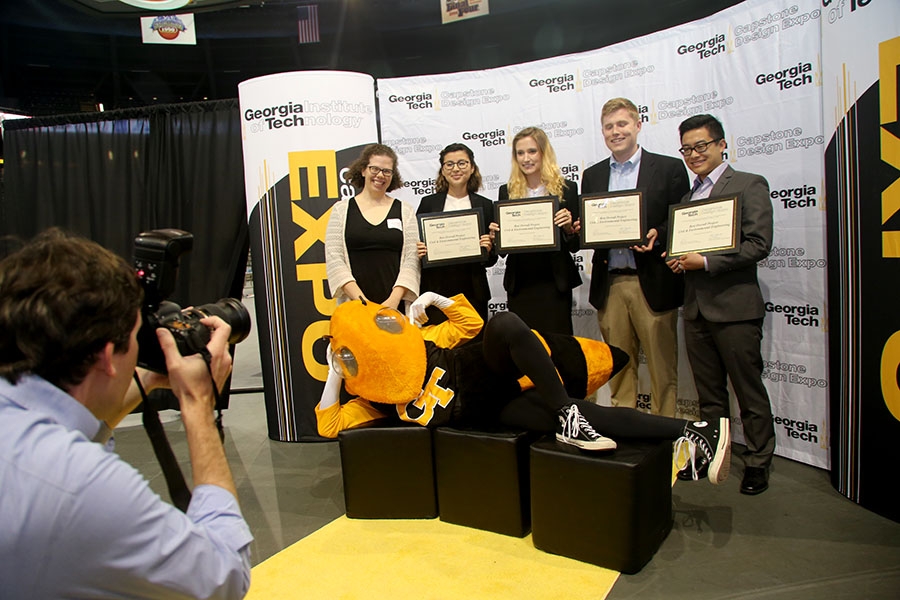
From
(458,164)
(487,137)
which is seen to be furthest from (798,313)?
(487,137)

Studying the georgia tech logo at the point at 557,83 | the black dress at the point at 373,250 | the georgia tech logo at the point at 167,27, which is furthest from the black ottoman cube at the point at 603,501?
the georgia tech logo at the point at 167,27

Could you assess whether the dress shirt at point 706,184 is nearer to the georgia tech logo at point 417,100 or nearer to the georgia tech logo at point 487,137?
the georgia tech logo at point 487,137

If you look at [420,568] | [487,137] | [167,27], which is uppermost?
[167,27]

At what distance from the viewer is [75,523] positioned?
757mm

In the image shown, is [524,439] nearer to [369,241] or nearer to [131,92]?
[369,241]

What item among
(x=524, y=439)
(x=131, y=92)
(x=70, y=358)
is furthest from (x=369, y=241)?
(x=131, y=92)

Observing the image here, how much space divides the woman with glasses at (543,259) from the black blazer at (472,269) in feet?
0.53

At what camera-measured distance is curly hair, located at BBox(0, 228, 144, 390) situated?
848 millimetres

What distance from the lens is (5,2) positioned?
923 centimetres

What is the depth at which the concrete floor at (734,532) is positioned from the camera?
6.80 feet

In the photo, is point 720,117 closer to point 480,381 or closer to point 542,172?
point 542,172

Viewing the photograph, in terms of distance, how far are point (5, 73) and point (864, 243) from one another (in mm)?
11837

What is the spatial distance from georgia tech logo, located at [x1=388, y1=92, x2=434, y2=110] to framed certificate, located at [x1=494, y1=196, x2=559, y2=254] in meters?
1.35

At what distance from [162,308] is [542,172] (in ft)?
8.53
